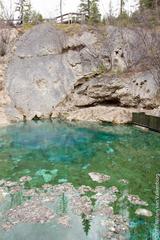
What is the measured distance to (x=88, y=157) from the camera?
1185 centimetres

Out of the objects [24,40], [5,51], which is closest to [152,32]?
[24,40]

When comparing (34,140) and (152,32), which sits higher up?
(152,32)

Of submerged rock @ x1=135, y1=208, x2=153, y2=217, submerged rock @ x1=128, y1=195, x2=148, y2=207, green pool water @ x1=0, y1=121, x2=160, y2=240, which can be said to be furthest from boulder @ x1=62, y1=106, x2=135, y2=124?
submerged rock @ x1=135, y1=208, x2=153, y2=217

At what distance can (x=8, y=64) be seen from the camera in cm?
2608

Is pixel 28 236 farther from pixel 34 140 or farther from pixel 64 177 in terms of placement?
pixel 34 140

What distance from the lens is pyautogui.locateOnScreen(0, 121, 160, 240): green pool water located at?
329 inches

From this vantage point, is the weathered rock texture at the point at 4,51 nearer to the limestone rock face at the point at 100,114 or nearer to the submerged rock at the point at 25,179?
the limestone rock face at the point at 100,114

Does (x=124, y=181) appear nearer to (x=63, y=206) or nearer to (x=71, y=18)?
(x=63, y=206)

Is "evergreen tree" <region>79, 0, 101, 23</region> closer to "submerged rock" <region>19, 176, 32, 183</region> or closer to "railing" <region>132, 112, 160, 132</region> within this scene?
"railing" <region>132, 112, 160, 132</region>

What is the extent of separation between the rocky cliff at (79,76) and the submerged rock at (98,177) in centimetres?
1155

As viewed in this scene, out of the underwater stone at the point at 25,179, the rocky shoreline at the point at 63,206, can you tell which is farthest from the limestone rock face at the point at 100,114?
the rocky shoreline at the point at 63,206

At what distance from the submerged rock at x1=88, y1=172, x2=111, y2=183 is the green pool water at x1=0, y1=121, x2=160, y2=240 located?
0.16 m

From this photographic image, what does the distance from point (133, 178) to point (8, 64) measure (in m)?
19.6

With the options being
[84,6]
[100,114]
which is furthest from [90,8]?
[100,114]
